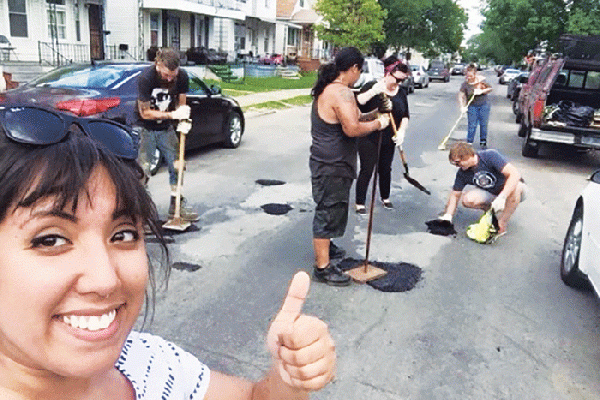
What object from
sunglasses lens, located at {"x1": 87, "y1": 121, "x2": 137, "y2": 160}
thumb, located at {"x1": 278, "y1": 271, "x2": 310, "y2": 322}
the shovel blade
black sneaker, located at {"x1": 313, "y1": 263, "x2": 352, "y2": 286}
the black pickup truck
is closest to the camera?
sunglasses lens, located at {"x1": 87, "y1": 121, "x2": 137, "y2": 160}

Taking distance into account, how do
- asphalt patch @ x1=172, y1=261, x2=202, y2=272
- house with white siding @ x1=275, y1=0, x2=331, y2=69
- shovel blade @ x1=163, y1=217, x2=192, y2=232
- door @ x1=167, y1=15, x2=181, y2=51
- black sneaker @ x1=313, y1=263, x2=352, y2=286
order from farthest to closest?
house with white siding @ x1=275, y1=0, x2=331, y2=69 < door @ x1=167, y1=15, x2=181, y2=51 < shovel blade @ x1=163, y1=217, x2=192, y2=232 < asphalt patch @ x1=172, y1=261, x2=202, y2=272 < black sneaker @ x1=313, y1=263, x2=352, y2=286

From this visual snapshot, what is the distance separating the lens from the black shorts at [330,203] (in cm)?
462

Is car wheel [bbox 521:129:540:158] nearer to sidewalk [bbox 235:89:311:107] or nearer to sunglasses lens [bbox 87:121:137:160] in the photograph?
sidewalk [bbox 235:89:311:107]

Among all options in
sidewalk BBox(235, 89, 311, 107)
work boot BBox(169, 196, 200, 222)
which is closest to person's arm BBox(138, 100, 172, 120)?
work boot BBox(169, 196, 200, 222)

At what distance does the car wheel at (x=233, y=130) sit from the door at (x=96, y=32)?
15.2 m

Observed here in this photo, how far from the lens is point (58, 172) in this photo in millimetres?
1070

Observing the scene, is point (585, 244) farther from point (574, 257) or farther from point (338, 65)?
point (338, 65)

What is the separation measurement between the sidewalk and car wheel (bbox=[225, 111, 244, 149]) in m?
6.65

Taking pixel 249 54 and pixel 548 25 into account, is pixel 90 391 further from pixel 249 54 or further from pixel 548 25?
pixel 249 54

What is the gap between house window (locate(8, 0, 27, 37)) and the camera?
19.3 meters

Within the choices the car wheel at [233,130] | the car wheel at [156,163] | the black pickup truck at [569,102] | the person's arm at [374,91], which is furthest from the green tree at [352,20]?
the person's arm at [374,91]

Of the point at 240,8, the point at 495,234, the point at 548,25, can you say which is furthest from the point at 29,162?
the point at 240,8

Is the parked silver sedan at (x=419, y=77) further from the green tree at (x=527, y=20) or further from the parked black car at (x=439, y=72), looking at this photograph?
the parked black car at (x=439, y=72)

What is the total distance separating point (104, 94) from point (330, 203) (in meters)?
4.15
